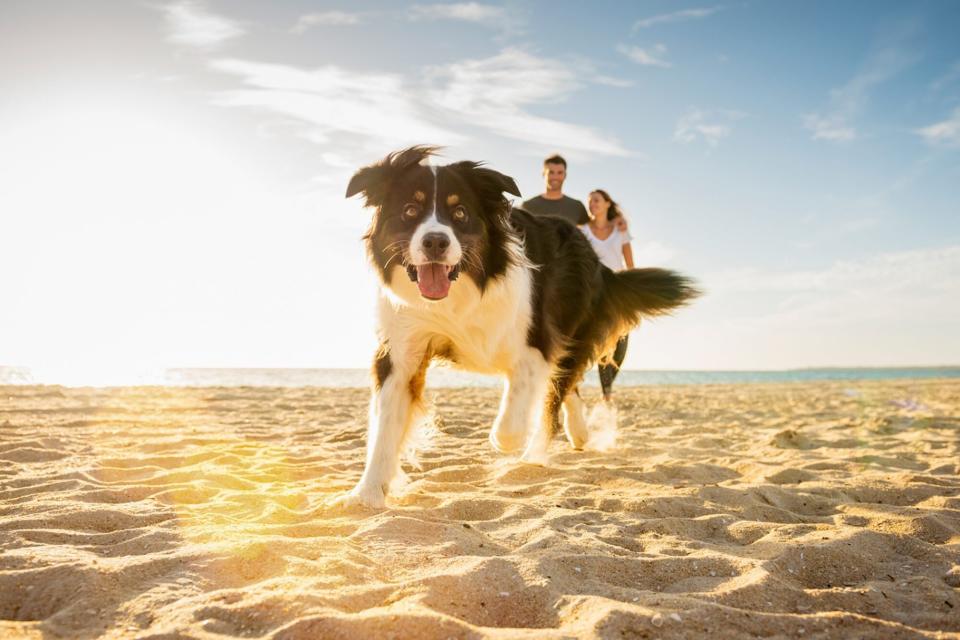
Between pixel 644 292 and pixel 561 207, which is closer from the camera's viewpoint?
pixel 644 292

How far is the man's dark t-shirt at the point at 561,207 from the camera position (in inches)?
280

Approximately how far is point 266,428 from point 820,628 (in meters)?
5.97

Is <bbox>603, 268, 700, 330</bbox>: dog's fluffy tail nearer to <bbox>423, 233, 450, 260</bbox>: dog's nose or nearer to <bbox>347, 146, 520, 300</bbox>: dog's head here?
<bbox>347, 146, 520, 300</bbox>: dog's head

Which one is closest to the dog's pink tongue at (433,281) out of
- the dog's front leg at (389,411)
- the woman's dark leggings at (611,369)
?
the dog's front leg at (389,411)

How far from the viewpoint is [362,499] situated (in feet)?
11.9

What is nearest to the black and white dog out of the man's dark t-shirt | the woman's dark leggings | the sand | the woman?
the sand

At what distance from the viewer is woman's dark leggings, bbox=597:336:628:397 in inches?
282

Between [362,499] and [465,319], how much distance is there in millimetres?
1170

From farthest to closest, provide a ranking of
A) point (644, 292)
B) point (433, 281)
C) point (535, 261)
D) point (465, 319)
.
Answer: point (644, 292)
point (535, 261)
point (465, 319)
point (433, 281)

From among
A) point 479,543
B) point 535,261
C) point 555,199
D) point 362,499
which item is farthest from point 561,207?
point 479,543

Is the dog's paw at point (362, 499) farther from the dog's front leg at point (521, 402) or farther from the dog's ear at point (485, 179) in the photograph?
the dog's ear at point (485, 179)

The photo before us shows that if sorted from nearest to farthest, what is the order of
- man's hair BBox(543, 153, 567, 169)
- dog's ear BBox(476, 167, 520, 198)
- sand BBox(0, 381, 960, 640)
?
sand BBox(0, 381, 960, 640) < dog's ear BBox(476, 167, 520, 198) < man's hair BBox(543, 153, 567, 169)

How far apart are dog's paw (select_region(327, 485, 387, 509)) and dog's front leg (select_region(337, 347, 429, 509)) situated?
0.01 metres

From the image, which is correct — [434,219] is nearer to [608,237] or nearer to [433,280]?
[433,280]
